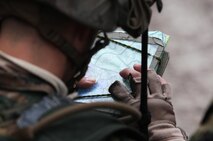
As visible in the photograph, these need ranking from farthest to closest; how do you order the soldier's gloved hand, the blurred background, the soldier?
1. the blurred background
2. the soldier's gloved hand
3. the soldier

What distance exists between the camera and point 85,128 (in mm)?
1037

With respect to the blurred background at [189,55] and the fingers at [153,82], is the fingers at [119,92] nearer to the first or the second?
the fingers at [153,82]

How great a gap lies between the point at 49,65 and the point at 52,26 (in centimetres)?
7

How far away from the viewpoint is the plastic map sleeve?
1710 mm

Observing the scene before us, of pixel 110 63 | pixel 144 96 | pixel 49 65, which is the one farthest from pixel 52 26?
pixel 110 63

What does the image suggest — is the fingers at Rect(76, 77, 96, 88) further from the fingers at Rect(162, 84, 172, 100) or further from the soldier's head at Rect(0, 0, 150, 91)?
the soldier's head at Rect(0, 0, 150, 91)

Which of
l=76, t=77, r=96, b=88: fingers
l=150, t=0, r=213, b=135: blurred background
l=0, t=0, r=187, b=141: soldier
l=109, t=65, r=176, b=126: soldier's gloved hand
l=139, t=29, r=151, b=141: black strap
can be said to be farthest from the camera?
l=150, t=0, r=213, b=135: blurred background

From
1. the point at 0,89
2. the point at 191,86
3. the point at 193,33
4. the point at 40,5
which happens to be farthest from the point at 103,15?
the point at 193,33

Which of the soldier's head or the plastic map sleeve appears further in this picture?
the plastic map sleeve

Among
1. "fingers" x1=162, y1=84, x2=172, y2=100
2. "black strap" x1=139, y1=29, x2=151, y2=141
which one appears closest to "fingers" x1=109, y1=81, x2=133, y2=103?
"fingers" x1=162, y1=84, x2=172, y2=100

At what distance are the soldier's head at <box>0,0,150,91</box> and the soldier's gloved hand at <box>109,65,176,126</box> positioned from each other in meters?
0.49

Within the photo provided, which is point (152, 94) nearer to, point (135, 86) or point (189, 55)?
point (135, 86)

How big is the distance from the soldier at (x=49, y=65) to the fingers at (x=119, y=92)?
50 centimetres

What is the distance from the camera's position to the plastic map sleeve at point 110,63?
5.61 ft
